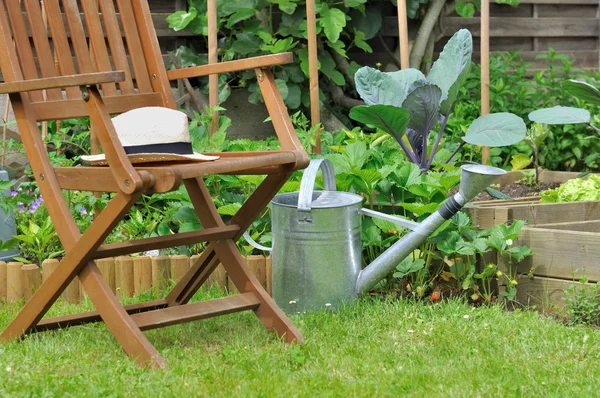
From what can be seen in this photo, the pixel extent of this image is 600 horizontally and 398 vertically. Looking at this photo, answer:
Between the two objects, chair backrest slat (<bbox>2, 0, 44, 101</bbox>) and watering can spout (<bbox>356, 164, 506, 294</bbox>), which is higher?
chair backrest slat (<bbox>2, 0, 44, 101</bbox>)

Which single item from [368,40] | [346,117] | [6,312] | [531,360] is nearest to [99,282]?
[6,312]

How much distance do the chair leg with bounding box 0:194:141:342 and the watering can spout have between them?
3.06 feet

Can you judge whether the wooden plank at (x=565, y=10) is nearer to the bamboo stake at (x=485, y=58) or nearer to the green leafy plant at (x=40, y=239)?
the bamboo stake at (x=485, y=58)

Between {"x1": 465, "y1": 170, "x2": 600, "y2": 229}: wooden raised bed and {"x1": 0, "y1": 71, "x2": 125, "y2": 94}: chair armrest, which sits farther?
{"x1": 465, "y1": 170, "x2": 600, "y2": 229}: wooden raised bed

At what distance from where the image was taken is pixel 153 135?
251cm

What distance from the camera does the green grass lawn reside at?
204 centimetres

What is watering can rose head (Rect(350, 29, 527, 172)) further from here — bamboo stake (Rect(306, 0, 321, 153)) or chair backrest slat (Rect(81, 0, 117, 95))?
chair backrest slat (Rect(81, 0, 117, 95))

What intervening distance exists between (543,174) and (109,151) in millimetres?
2852

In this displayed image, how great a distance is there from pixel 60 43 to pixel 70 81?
687 mm

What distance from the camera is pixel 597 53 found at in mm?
6145

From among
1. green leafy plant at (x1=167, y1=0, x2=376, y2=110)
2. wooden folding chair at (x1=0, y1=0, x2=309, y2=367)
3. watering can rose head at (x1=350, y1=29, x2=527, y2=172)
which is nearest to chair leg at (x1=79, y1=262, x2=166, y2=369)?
wooden folding chair at (x1=0, y1=0, x2=309, y2=367)

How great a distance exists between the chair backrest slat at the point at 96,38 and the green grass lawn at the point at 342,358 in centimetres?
78

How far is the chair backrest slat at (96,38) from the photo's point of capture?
285cm

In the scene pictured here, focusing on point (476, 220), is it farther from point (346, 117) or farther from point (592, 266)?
point (346, 117)
